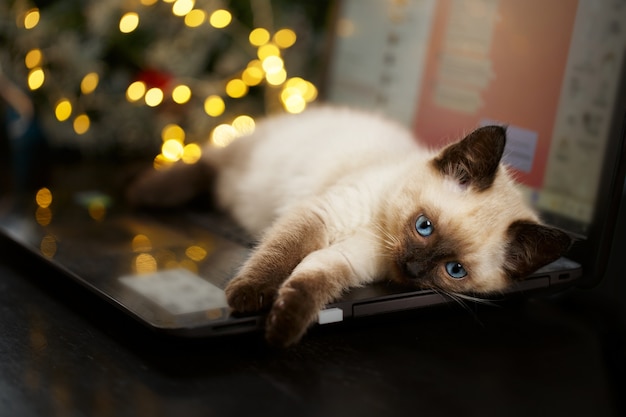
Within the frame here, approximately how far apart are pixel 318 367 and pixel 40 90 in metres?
1.34

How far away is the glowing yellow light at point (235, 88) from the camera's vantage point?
6.96ft

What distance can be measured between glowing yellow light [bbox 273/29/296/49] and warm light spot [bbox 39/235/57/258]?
99cm

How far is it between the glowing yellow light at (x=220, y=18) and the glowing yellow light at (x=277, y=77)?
0.20m

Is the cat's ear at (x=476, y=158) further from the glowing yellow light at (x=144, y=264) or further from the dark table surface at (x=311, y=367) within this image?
the glowing yellow light at (x=144, y=264)

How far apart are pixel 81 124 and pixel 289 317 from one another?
1.27 m

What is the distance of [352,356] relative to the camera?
110cm

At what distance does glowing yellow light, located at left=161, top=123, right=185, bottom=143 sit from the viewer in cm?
215

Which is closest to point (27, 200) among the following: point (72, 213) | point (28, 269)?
point (72, 213)

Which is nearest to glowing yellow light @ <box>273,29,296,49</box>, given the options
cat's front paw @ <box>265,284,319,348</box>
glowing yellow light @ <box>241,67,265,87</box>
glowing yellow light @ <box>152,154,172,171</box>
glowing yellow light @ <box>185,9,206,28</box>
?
glowing yellow light @ <box>241,67,265,87</box>

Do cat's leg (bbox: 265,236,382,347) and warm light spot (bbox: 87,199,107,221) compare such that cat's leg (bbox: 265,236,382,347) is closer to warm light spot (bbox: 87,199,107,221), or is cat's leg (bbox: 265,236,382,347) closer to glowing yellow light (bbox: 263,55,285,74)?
warm light spot (bbox: 87,199,107,221)

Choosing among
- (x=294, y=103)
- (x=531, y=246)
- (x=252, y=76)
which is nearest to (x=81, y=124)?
(x=252, y=76)

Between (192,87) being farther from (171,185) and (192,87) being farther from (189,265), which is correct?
(189,265)

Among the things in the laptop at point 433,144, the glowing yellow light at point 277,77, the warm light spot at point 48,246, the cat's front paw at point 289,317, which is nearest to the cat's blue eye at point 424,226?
the laptop at point 433,144

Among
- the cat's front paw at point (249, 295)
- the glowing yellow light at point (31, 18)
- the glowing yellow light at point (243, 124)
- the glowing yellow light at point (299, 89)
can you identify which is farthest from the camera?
the glowing yellow light at point (299, 89)
